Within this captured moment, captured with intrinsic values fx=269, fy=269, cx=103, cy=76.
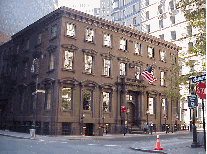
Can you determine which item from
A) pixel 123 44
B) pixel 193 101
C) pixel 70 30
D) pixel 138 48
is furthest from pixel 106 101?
pixel 193 101

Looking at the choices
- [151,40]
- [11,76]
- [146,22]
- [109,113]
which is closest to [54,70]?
[109,113]

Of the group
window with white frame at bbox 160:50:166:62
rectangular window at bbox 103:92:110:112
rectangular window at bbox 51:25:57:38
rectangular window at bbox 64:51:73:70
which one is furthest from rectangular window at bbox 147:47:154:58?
rectangular window at bbox 51:25:57:38

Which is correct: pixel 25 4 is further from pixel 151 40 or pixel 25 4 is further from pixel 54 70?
pixel 151 40

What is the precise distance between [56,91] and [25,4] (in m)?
11.7

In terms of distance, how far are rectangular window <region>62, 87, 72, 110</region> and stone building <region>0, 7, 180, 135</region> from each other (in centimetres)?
11

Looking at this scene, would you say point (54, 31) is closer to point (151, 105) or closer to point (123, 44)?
point (123, 44)

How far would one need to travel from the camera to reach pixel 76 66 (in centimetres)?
3123

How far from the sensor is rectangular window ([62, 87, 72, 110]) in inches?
1173

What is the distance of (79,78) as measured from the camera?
31.2m

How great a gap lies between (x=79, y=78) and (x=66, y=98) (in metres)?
2.86

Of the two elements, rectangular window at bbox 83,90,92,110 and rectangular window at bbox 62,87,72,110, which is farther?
rectangular window at bbox 83,90,92,110

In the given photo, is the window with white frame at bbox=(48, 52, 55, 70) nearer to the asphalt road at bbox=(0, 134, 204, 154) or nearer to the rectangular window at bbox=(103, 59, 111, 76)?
the rectangular window at bbox=(103, 59, 111, 76)

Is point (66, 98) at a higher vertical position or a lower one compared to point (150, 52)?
lower

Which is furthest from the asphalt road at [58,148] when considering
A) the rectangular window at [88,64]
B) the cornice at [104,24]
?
the cornice at [104,24]
